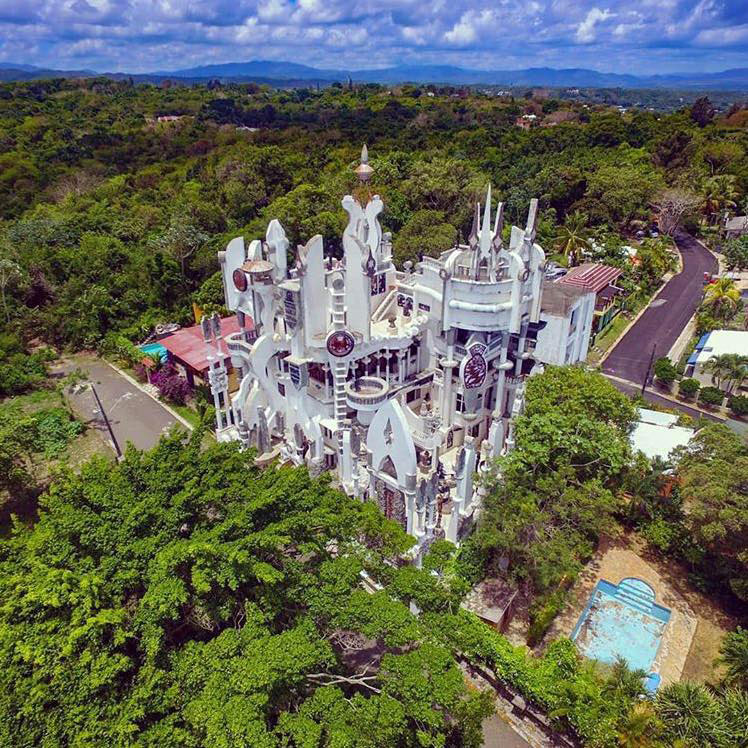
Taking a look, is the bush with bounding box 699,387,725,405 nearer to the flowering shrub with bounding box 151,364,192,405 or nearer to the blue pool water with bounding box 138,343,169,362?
the flowering shrub with bounding box 151,364,192,405

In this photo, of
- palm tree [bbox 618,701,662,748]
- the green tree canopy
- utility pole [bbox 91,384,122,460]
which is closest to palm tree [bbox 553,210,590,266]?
utility pole [bbox 91,384,122,460]

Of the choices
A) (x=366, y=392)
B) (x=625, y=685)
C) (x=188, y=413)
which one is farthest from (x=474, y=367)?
(x=188, y=413)

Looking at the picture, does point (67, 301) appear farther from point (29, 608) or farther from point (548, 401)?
point (548, 401)

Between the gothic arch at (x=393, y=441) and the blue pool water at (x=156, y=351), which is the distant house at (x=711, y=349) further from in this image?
the blue pool water at (x=156, y=351)

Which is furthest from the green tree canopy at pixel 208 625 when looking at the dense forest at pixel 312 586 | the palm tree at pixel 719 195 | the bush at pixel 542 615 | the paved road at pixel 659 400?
the palm tree at pixel 719 195

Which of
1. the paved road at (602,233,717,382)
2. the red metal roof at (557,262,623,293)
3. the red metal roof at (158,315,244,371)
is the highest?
the red metal roof at (557,262,623,293)
